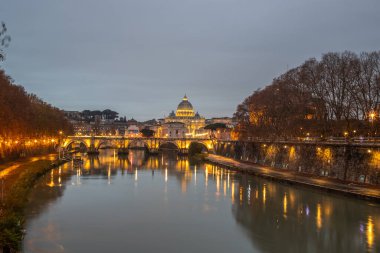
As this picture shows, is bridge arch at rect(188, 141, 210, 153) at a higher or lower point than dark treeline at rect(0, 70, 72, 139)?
lower

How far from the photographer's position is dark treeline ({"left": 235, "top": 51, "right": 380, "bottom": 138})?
4956cm

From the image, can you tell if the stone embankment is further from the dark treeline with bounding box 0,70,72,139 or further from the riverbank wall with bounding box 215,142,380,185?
the dark treeline with bounding box 0,70,72,139

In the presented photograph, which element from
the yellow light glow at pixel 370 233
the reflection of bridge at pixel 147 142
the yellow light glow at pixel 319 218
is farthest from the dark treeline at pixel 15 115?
the reflection of bridge at pixel 147 142

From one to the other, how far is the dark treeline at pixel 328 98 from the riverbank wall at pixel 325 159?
9.41 feet

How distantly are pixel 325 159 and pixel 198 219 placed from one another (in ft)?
73.2

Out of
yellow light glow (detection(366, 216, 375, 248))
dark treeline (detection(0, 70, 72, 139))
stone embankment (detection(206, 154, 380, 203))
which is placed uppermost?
dark treeline (detection(0, 70, 72, 139))

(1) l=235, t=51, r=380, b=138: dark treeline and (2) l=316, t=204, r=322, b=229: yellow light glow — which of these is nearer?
(2) l=316, t=204, r=322, b=229: yellow light glow

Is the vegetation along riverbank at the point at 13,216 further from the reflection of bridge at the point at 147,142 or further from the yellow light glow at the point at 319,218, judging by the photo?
the reflection of bridge at the point at 147,142

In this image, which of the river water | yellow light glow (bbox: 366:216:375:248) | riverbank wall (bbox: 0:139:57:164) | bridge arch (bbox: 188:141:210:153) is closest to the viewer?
the river water

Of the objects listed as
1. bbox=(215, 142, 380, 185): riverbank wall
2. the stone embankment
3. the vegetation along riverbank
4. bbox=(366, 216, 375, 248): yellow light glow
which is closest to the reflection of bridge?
bbox=(215, 142, 380, 185): riverbank wall

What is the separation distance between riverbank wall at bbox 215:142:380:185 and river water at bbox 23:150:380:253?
470cm

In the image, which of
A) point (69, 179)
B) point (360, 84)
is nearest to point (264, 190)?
point (360, 84)

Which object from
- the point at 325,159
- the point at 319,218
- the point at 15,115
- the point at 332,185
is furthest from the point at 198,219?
the point at 15,115

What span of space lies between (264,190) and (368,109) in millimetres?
15756
